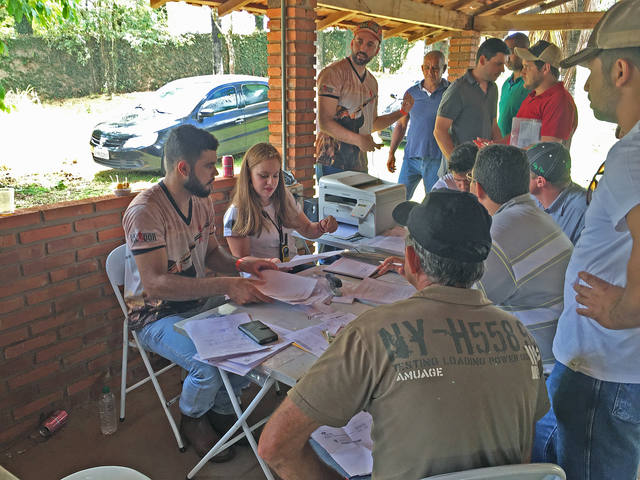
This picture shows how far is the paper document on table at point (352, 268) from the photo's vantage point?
2.51 metres

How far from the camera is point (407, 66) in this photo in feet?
59.5

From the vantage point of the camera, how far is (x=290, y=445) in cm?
112

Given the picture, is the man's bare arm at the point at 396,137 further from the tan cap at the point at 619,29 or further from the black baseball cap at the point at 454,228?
the black baseball cap at the point at 454,228

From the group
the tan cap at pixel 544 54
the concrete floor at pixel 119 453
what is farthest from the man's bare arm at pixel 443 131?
the concrete floor at pixel 119 453

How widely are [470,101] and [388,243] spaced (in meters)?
1.89

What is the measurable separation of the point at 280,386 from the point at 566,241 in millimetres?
1907

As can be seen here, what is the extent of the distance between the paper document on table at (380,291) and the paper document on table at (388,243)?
50 centimetres

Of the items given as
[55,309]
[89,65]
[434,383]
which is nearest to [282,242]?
[55,309]

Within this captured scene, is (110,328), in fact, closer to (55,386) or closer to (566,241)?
(55,386)

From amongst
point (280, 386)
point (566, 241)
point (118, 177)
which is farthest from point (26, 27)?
point (566, 241)

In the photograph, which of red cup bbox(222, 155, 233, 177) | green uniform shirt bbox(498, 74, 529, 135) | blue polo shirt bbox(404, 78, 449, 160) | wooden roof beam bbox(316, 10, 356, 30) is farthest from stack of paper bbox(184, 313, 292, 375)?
wooden roof beam bbox(316, 10, 356, 30)

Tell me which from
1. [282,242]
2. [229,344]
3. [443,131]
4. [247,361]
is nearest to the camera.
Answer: [247,361]

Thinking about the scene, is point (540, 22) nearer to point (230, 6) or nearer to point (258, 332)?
point (230, 6)

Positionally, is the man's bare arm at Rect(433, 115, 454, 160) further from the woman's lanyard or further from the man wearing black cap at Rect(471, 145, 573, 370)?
the man wearing black cap at Rect(471, 145, 573, 370)
